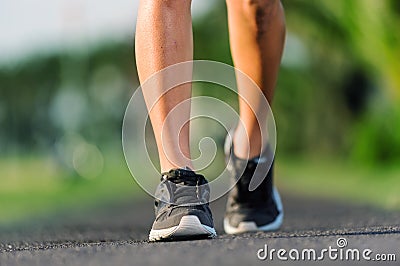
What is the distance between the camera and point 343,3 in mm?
20062

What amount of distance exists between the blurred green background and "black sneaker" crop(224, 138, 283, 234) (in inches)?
79.6

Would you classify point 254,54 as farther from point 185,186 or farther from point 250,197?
point 185,186

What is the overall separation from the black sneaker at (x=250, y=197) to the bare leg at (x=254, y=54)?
5 cm

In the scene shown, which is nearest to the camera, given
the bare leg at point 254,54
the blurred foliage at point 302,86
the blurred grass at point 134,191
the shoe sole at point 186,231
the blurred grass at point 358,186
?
the shoe sole at point 186,231

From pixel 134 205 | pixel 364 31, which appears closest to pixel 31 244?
pixel 134 205

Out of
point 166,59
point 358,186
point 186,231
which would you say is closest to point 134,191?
point 358,186

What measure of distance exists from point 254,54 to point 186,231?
1101mm

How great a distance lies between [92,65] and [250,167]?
2503 inches

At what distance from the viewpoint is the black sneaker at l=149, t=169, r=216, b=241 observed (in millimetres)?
3273

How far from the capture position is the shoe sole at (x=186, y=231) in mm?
3266

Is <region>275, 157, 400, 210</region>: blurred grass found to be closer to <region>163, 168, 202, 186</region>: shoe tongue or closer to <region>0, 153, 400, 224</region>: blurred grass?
Answer: <region>0, 153, 400, 224</region>: blurred grass

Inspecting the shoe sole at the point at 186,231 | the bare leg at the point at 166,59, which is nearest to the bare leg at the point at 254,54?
the bare leg at the point at 166,59

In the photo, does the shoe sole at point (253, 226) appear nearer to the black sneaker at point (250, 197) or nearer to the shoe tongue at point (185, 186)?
the black sneaker at point (250, 197)

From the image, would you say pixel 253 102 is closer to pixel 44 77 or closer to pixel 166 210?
pixel 166 210
